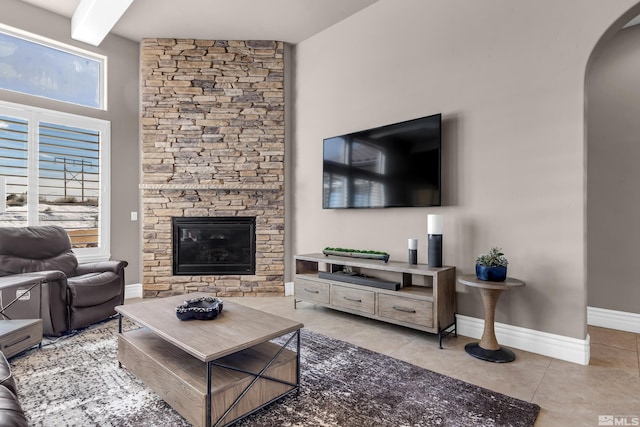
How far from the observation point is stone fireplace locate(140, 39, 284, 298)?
14.1 feet

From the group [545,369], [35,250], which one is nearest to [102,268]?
[35,250]

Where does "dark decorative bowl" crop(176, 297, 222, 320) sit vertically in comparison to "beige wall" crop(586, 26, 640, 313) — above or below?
below

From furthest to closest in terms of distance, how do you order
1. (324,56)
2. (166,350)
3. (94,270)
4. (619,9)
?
(324,56) → (94,270) → (619,9) → (166,350)

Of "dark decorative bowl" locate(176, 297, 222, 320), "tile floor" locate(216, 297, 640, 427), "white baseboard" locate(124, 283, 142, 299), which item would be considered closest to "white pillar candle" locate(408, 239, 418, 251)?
"tile floor" locate(216, 297, 640, 427)

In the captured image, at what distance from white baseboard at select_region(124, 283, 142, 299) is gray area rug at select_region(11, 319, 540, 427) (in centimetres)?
177

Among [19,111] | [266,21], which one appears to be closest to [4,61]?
[19,111]

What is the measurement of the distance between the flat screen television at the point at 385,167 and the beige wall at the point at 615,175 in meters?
1.59

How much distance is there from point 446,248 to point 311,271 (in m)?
1.52

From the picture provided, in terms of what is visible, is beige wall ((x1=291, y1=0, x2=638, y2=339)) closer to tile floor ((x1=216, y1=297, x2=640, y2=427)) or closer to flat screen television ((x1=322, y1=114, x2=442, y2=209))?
flat screen television ((x1=322, y1=114, x2=442, y2=209))

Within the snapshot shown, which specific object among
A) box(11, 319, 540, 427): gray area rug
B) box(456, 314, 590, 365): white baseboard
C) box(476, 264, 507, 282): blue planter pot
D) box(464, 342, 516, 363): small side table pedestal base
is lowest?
box(11, 319, 540, 427): gray area rug

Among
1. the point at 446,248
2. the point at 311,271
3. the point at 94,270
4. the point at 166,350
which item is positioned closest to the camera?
the point at 166,350

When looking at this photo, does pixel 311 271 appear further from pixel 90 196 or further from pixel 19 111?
pixel 19 111

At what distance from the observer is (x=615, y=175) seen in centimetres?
314

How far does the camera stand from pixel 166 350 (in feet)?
6.42
